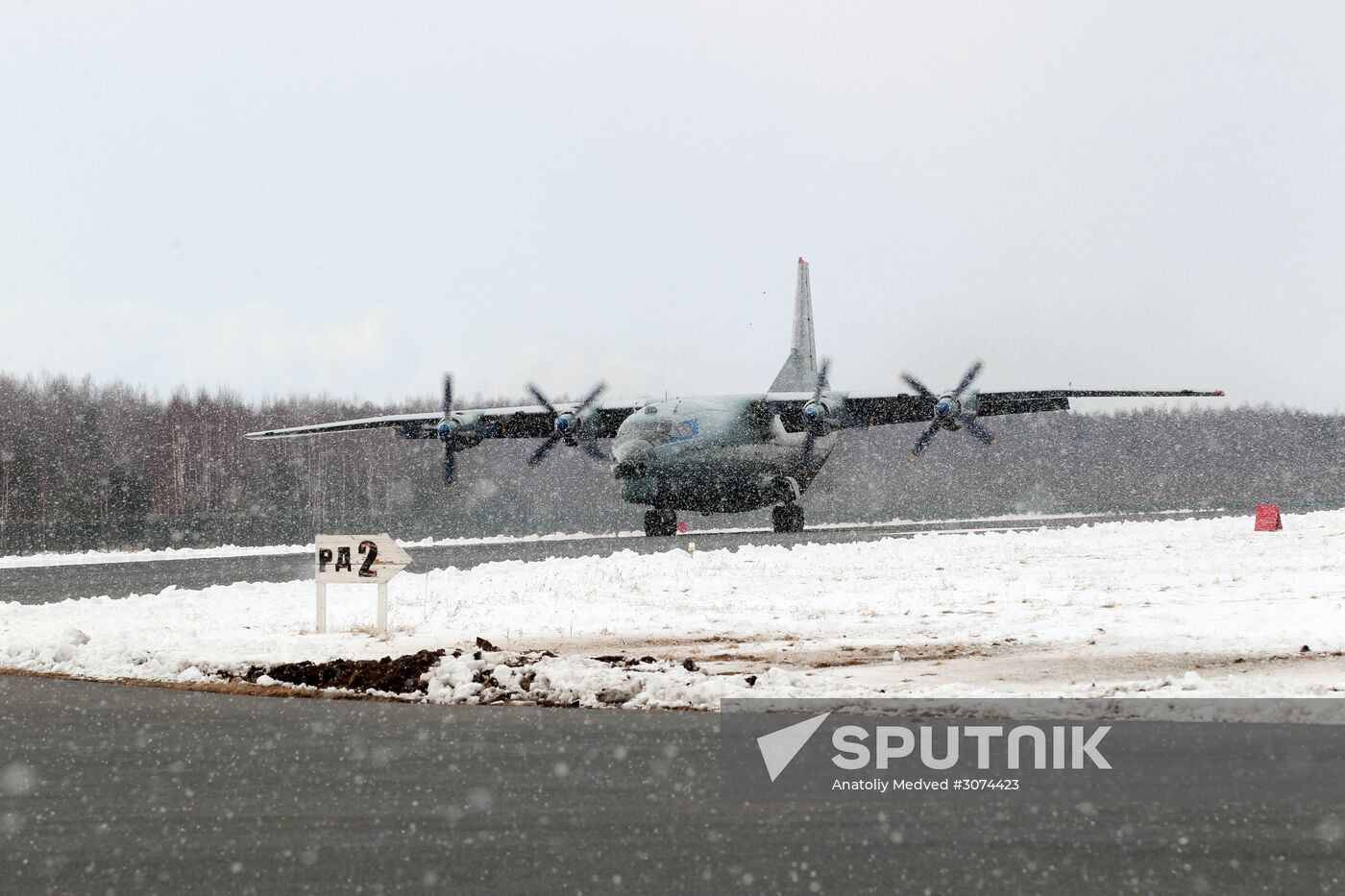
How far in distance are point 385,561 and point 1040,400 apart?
29474mm

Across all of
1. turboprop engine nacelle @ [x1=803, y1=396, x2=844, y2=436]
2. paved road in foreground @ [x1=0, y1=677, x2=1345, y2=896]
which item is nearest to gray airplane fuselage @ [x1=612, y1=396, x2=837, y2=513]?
turboprop engine nacelle @ [x1=803, y1=396, x2=844, y2=436]

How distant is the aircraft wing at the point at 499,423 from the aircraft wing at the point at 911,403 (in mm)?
5365

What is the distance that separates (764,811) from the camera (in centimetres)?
570

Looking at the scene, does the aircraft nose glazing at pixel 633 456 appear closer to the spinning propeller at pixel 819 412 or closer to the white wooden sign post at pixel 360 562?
the spinning propeller at pixel 819 412

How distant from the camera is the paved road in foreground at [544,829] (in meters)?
4.56

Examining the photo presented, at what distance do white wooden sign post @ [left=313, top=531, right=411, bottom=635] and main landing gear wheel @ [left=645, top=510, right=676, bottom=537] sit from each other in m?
24.2

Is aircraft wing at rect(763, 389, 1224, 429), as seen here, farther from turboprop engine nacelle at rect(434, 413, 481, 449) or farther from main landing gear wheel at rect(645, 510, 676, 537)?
turboprop engine nacelle at rect(434, 413, 481, 449)

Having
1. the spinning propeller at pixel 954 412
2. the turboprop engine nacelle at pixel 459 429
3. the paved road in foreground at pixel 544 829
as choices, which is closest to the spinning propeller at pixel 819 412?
the spinning propeller at pixel 954 412

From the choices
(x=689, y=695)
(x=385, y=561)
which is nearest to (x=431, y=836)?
(x=689, y=695)

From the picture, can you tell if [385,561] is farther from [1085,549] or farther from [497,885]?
[1085,549]

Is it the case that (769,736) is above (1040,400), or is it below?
below

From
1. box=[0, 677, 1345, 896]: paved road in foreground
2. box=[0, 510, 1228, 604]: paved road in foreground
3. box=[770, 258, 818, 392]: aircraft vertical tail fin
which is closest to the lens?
box=[0, 677, 1345, 896]: paved road in foreground

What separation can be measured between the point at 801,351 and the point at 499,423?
13205 millimetres

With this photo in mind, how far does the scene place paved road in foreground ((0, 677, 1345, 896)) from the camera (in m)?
4.56
